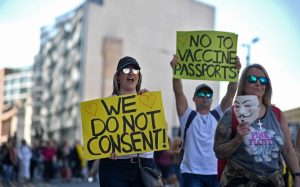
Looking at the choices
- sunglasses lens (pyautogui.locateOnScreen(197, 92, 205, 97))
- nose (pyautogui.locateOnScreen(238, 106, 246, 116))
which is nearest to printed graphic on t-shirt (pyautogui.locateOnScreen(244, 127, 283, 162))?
nose (pyautogui.locateOnScreen(238, 106, 246, 116))

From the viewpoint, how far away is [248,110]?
4.32m

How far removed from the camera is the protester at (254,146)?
428 centimetres

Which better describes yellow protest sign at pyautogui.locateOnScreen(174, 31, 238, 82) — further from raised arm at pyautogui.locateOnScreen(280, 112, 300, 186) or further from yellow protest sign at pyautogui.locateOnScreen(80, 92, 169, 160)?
raised arm at pyautogui.locateOnScreen(280, 112, 300, 186)

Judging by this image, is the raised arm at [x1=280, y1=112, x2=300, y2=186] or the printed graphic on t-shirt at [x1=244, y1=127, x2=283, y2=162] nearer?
the printed graphic on t-shirt at [x1=244, y1=127, x2=283, y2=162]

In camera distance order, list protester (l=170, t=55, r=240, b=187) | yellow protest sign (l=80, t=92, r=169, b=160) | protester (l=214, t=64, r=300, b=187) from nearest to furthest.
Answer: protester (l=214, t=64, r=300, b=187), yellow protest sign (l=80, t=92, r=169, b=160), protester (l=170, t=55, r=240, b=187)

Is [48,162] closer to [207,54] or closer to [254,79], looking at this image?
[207,54]

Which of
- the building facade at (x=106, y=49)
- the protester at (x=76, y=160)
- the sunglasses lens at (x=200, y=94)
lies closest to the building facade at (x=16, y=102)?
the building facade at (x=106, y=49)

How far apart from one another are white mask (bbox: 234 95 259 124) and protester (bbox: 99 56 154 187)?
1249 mm

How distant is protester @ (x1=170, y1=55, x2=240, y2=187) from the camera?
644 cm

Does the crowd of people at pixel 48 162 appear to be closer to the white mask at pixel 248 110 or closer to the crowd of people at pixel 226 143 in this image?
the crowd of people at pixel 226 143

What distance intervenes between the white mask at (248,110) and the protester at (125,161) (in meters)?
1.25

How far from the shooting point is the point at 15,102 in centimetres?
14275

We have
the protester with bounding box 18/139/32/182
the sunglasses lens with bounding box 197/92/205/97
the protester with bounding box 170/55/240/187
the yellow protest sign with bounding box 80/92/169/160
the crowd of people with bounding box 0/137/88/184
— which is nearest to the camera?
the yellow protest sign with bounding box 80/92/169/160

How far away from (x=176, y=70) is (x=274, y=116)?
208 cm
